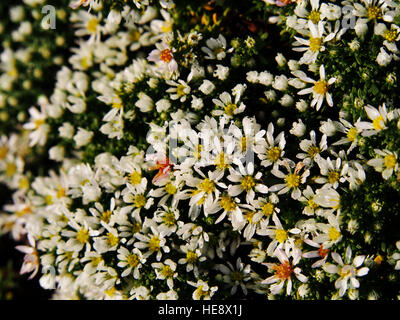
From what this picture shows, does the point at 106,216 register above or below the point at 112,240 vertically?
above

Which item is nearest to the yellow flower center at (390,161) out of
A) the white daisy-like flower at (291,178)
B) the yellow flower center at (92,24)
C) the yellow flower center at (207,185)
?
the white daisy-like flower at (291,178)

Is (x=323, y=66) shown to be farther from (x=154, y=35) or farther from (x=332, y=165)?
(x=154, y=35)

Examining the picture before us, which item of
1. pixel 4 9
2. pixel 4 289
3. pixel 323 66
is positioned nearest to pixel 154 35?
pixel 323 66

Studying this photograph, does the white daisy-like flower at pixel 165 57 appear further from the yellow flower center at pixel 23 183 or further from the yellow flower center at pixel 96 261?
the yellow flower center at pixel 23 183

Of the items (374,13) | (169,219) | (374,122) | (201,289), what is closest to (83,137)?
(169,219)

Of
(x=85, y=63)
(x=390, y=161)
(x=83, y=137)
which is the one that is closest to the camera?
(x=390, y=161)

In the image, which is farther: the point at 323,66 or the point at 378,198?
the point at 323,66

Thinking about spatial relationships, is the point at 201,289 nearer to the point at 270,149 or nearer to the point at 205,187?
the point at 205,187
